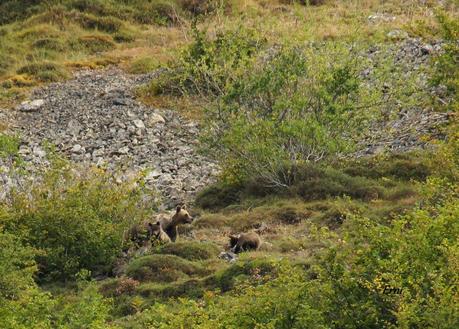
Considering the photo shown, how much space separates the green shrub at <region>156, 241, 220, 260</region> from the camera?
13.7 metres

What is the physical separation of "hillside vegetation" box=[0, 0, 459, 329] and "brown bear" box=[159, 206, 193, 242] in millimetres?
210

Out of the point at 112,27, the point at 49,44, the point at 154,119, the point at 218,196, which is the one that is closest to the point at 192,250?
the point at 218,196

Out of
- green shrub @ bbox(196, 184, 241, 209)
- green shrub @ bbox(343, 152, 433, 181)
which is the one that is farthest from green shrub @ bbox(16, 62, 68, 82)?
green shrub @ bbox(343, 152, 433, 181)

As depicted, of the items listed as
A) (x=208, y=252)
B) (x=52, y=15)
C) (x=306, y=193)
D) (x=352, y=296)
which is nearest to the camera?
(x=352, y=296)

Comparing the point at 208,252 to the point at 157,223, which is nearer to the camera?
the point at 208,252

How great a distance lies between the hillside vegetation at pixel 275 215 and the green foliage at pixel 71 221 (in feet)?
0.09

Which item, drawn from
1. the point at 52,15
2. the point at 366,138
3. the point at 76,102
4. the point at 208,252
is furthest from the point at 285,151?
the point at 52,15

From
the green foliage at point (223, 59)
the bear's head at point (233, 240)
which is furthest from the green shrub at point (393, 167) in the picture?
the bear's head at point (233, 240)

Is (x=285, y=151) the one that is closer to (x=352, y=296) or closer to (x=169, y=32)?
(x=352, y=296)

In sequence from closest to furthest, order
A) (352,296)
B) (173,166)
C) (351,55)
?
(352,296) < (351,55) < (173,166)

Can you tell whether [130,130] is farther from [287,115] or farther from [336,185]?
[336,185]

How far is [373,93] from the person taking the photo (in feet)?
57.2

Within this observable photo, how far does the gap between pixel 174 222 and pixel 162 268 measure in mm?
2169

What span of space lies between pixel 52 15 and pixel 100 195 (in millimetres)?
24884
